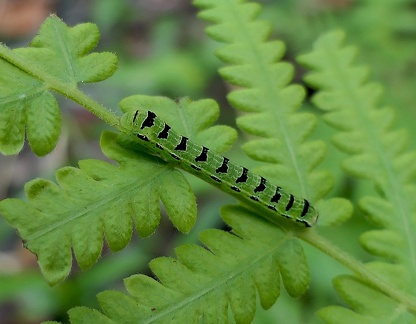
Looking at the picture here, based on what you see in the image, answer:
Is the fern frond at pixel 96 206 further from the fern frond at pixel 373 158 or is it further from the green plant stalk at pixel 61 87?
the fern frond at pixel 373 158

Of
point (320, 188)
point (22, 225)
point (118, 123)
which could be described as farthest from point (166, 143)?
point (320, 188)

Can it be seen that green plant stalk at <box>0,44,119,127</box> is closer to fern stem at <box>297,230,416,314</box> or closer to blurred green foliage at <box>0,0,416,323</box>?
fern stem at <box>297,230,416,314</box>

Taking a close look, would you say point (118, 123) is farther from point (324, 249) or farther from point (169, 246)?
point (169, 246)

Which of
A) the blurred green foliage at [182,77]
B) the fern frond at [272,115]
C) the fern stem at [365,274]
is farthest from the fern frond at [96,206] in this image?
the blurred green foliage at [182,77]

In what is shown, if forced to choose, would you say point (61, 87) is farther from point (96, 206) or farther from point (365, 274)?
point (365, 274)

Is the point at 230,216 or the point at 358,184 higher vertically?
the point at 358,184

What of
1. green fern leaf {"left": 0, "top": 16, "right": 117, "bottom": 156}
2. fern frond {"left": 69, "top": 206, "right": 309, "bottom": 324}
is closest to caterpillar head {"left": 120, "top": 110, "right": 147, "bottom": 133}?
green fern leaf {"left": 0, "top": 16, "right": 117, "bottom": 156}
